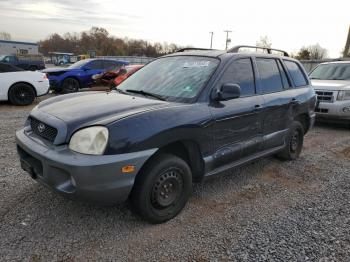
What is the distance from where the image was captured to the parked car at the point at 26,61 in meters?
23.4

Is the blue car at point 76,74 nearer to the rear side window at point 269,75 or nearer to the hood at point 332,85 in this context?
the hood at point 332,85

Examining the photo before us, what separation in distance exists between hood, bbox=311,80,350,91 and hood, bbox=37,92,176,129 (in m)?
6.22

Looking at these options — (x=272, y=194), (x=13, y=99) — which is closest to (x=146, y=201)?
(x=272, y=194)

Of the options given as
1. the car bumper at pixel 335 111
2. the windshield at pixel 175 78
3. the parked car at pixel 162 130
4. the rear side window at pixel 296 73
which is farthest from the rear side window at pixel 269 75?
the car bumper at pixel 335 111

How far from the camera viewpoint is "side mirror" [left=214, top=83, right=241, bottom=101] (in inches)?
135

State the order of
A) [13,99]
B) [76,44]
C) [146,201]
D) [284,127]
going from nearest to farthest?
[146,201]
[284,127]
[13,99]
[76,44]

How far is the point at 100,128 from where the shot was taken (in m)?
2.77

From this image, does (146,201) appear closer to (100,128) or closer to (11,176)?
(100,128)

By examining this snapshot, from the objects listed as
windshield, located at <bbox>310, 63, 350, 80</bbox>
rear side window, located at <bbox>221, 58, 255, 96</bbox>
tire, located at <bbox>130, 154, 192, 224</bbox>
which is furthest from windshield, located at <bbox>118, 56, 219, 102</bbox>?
windshield, located at <bbox>310, 63, 350, 80</bbox>

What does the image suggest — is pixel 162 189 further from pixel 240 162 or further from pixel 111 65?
pixel 111 65

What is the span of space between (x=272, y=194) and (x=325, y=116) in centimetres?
496

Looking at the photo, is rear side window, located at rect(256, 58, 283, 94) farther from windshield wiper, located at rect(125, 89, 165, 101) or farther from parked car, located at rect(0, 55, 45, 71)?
parked car, located at rect(0, 55, 45, 71)

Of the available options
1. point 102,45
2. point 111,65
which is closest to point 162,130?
point 111,65

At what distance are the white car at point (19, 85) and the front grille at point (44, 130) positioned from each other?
7.04 metres
